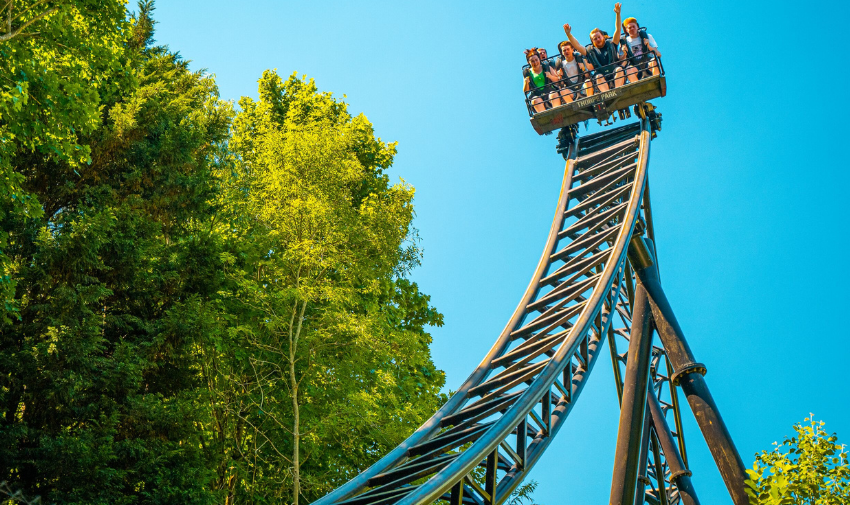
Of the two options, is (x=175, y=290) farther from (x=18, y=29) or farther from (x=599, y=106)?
(x=599, y=106)

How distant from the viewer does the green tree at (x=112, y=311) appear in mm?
8398

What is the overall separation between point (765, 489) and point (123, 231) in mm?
7852

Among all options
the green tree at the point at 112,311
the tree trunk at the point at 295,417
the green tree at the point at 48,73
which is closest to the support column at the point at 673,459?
the tree trunk at the point at 295,417

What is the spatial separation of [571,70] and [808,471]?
6.36m

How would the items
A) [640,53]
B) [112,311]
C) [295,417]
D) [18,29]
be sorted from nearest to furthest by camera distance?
[18,29] < [112,311] < [640,53] < [295,417]

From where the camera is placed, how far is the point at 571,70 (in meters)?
11.1

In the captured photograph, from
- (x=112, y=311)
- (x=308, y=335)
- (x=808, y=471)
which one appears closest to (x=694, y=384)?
(x=808, y=471)

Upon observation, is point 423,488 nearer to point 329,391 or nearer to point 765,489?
point 765,489

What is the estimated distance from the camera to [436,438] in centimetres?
657

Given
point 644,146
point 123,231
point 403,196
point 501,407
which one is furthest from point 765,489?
point 403,196

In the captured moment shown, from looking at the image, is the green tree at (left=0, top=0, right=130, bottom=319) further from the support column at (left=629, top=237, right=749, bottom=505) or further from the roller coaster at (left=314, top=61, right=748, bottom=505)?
the support column at (left=629, top=237, right=749, bottom=505)

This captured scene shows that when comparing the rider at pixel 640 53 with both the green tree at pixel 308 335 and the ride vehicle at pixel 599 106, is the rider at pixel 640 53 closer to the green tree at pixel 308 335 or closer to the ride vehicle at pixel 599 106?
the ride vehicle at pixel 599 106

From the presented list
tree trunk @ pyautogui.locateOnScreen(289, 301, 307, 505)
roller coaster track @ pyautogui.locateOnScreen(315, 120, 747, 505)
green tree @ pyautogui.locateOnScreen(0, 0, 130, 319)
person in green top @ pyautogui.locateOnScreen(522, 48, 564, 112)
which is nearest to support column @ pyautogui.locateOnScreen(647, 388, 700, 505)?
roller coaster track @ pyautogui.locateOnScreen(315, 120, 747, 505)

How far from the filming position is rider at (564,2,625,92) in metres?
10.7
